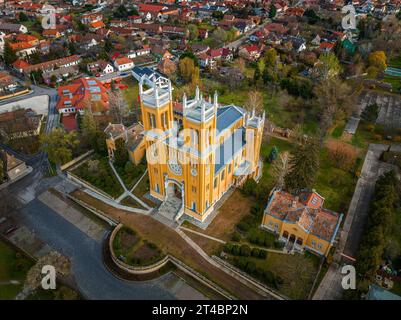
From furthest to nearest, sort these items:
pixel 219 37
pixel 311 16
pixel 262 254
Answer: pixel 311 16 → pixel 219 37 → pixel 262 254

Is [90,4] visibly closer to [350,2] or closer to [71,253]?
Result: [350,2]

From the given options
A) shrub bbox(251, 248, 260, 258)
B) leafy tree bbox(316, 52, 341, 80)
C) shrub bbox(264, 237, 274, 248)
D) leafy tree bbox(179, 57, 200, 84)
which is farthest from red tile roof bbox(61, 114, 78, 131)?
leafy tree bbox(316, 52, 341, 80)

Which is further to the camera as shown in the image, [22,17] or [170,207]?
[22,17]

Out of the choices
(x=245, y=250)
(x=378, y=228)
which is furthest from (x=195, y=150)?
(x=378, y=228)

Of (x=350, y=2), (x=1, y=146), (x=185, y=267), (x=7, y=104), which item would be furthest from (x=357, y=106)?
(x=350, y=2)

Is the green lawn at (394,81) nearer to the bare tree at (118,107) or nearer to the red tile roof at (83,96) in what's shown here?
the bare tree at (118,107)

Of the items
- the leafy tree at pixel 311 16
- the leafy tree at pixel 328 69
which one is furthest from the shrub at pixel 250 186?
the leafy tree at pixel 311 16

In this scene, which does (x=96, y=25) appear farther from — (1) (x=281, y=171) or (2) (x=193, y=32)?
(1) (x=281, y=171)
